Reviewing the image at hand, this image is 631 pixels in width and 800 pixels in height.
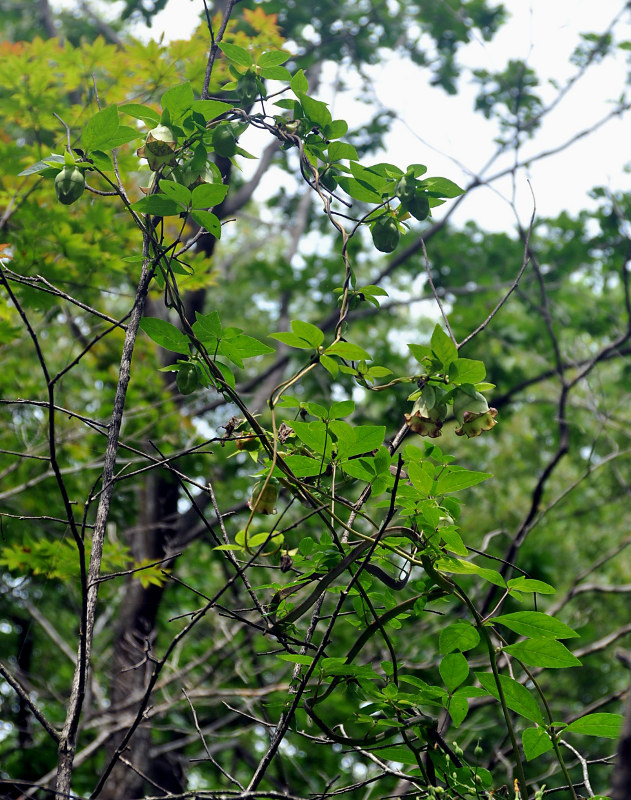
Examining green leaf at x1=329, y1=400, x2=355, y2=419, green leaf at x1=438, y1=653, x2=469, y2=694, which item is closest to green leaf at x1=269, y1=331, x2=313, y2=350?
green leaf at x1=329, y1=400, x2=355, y2=419

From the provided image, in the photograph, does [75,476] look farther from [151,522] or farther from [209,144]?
[209,144]

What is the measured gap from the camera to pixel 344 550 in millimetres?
1187

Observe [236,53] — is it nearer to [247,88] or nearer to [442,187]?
[247,88]

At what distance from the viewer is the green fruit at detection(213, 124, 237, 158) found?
4.31ft

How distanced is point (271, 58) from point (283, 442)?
0.76 meters

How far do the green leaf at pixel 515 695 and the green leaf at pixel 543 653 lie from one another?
0.20ft

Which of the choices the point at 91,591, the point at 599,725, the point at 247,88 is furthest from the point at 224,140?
the point at 599,725

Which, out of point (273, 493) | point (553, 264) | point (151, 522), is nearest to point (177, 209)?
point (273, 493)

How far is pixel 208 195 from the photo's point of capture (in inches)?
45.3

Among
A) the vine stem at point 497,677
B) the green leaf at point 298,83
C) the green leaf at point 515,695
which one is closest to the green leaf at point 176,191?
the green leaf at point 298,83

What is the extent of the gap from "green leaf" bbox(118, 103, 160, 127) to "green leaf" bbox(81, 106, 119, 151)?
0.04 metres

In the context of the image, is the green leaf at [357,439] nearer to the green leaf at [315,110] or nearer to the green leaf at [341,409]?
the green leaf at [341,409]

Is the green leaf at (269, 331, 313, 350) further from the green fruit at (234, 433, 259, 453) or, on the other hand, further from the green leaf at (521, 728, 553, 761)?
the green leaf at (521, 728, 553, 761)

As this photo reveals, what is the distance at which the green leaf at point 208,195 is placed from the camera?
3.75 feet
